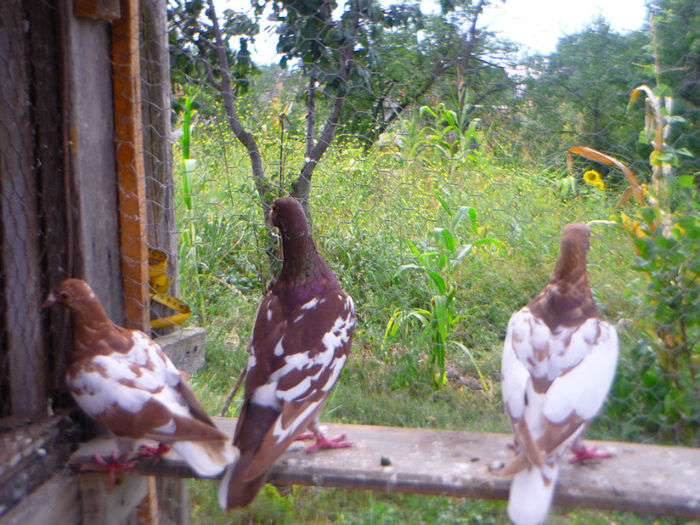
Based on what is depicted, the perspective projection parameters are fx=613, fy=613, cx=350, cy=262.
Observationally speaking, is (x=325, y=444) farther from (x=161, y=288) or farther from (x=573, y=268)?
(x=573, y=268)

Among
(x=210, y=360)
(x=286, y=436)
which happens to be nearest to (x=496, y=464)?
A: (x=286, y=436)

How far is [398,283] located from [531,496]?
5.44 feet

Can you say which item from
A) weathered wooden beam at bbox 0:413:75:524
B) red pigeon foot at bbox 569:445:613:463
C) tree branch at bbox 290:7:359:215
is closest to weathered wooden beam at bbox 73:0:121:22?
tree branch at bbox 290:7:359:215

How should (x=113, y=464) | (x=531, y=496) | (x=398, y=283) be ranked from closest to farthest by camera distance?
(x=531, y=496) < (x=113, y=464) < (x=398, y=283)

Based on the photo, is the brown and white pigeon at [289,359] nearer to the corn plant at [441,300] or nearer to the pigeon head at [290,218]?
the pigeon head at [290,218]

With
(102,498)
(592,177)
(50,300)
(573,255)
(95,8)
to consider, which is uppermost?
(95,8)

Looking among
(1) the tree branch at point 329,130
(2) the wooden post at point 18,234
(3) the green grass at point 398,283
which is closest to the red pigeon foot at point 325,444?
(3) the green grass at point 398,283

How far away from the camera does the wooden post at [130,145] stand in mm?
1694

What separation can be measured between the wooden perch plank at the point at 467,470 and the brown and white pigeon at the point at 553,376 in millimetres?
92

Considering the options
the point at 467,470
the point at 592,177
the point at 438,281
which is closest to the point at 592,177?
the point at 592,177

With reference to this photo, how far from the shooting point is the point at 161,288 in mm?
1951

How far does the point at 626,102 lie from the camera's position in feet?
7.52

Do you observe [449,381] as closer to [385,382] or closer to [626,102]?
[385,382]

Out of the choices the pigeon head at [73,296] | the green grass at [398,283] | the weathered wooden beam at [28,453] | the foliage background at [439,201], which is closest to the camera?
the weathered wooden beam at [28,453]
